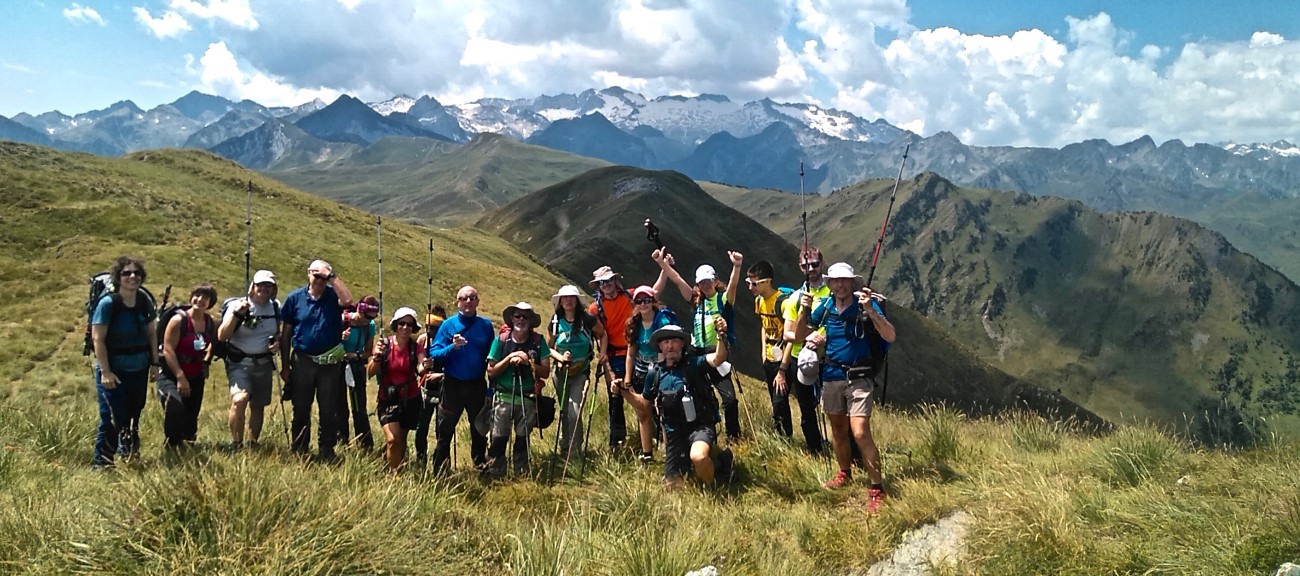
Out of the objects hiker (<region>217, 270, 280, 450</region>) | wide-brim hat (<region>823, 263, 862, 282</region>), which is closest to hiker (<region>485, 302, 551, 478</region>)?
hiker (<region>217, 270, 280, 450</region>)

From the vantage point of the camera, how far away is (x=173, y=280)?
28078mm

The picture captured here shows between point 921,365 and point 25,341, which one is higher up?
point 25,341

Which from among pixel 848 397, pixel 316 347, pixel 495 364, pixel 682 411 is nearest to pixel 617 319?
pixel 495 364

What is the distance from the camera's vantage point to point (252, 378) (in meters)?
8.78

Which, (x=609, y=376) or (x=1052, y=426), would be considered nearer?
(x=609, y=376)

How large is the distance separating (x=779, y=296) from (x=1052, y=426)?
454 cm

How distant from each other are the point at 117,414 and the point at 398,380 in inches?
120

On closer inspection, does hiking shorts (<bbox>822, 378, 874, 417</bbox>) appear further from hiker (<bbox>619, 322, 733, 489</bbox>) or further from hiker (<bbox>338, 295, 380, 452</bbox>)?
hiker (<bbox>338, 295, 380, 452</bbox>)

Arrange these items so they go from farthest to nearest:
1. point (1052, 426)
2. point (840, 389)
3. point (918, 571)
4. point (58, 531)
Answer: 1. point (1052, 426)
2. point (840, 389)
3. point (918, 571)
4. point (58, 531)

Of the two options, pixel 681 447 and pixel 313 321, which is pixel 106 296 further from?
pixel 681 447

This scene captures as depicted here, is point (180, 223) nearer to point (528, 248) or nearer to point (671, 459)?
point (671, 459)

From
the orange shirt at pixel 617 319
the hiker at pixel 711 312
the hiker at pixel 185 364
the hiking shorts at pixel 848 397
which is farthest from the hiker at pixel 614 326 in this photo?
the hiker at pixel 185 364

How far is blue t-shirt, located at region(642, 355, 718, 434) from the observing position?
7621 millimetres

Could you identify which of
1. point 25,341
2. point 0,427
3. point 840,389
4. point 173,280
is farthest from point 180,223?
point 840,389
